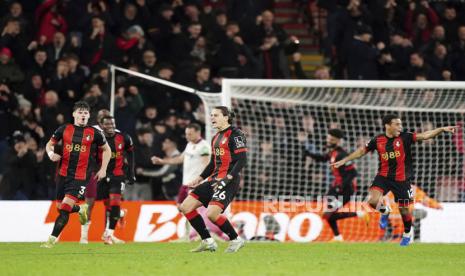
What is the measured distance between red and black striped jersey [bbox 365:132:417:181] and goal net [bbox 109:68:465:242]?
2.41 m

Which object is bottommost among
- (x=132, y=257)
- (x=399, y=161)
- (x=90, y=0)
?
(x=132, y=257)

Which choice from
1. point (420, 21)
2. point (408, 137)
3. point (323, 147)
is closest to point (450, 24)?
point (420, 21)

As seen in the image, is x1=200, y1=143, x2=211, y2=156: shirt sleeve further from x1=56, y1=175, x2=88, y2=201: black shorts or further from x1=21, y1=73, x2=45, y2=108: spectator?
x1=21, y1=73, x2=45, y2=108: spectator

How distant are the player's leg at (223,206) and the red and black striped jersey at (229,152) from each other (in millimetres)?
178

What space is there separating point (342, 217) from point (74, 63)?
212 inches

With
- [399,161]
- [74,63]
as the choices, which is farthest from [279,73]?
[399,161]

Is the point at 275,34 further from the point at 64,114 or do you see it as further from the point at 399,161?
the point at 399,161

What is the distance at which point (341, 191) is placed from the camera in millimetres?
16812

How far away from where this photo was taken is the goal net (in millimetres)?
17188

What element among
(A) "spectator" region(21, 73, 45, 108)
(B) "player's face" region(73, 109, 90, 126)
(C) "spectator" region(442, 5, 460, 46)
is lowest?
(B) "player's face" region(73, 109, 90, 126)

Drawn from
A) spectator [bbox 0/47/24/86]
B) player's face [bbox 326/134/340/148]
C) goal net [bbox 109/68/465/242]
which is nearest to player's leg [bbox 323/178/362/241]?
goal net [bbox 109/68/465/242]

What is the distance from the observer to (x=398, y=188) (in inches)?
576

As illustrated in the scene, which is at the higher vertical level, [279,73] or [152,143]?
[279,73]

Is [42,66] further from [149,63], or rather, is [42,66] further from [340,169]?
[340,169]
